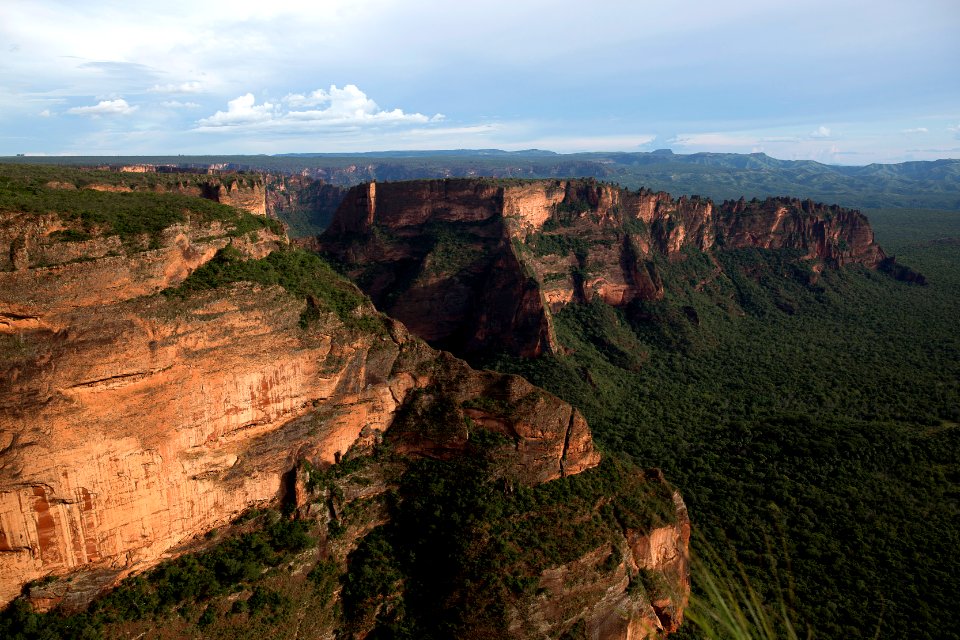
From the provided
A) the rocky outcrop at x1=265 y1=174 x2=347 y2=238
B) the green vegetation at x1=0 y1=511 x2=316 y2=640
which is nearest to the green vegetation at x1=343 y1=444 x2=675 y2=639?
the green vegetation at x1=0 y1=511 x2=316 y2=640

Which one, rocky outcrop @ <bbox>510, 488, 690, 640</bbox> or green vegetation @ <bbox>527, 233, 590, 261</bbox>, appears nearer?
rocky outcrop @ <bbox>510, 488, 690, 640</bbox>

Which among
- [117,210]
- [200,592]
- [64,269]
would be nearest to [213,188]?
[117,210]

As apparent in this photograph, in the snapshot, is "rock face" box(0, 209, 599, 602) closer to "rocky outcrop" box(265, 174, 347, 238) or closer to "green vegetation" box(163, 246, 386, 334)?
"green vegetation" box(163, 246, 386, 334)

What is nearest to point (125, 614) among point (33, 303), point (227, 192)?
point (33, 303)

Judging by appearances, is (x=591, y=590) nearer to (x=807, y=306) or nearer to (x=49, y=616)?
(x=49, y=616)

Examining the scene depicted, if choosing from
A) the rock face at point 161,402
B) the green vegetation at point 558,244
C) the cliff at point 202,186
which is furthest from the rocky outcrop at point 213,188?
the green vegetation at point 558,244

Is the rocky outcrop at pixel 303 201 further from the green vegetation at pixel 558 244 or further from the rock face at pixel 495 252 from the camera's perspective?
the green vegetation at pixel 558 244
